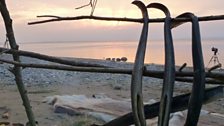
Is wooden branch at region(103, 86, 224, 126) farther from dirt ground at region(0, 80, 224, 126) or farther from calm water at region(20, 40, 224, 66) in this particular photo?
calm water at region(20, 40, 224, 66)

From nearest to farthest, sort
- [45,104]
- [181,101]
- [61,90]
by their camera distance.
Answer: [181,101] < [45,104] < [61,90]

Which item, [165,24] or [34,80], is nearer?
[165,24]

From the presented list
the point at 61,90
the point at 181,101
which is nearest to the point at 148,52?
the point at 61,90

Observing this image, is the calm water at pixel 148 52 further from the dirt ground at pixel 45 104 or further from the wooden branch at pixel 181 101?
the wooden branch at pixel 181 101

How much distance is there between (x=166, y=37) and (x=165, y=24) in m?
0.04

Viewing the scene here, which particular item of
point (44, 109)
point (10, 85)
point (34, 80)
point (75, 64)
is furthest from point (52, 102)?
point (75, 64)

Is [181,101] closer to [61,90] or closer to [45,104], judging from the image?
[45,104]

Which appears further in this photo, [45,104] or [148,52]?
[148,52]

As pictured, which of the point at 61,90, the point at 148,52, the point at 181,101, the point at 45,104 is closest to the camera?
the point at 181,101

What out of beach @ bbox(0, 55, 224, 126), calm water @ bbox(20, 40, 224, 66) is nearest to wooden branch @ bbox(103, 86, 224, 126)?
beach @ bbox(0, 55, 224, 126)

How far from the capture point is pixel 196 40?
693mm

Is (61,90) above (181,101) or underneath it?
underneath

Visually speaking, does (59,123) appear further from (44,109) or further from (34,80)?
(34,80)

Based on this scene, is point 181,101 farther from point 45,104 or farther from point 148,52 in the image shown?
point 148,52
